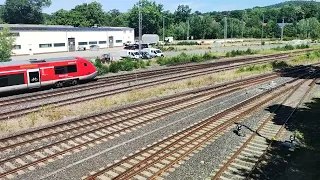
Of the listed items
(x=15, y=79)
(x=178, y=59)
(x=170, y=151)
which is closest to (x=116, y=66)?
(x=178, y=59)

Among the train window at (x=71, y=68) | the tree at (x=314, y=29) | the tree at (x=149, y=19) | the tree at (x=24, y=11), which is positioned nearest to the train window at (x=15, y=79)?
the train window at (x=71, y=68)

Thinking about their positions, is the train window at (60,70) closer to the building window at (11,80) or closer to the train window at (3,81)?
the building window at (11,80)

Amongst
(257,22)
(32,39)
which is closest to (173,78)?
(32,39)

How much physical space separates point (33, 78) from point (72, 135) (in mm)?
11361

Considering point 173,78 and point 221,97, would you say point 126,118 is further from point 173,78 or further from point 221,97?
point 173,78

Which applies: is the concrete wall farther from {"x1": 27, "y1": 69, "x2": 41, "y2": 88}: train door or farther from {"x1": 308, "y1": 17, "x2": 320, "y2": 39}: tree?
{"x1": 308, "y1": 17, "x2": 320, "y2": 39}: tree

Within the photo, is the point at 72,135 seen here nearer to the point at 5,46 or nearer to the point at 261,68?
the point at 5,46

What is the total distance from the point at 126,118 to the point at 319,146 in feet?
32.9

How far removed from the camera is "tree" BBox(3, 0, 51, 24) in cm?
13262

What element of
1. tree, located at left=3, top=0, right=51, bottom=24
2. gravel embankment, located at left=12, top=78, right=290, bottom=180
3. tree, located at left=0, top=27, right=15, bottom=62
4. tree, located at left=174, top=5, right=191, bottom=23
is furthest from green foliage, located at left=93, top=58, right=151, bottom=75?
tree, located at left=174, top=5, right=191, bottom=23

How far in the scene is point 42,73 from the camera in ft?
84.6

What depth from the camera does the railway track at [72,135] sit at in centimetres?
1301

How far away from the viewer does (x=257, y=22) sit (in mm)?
168000

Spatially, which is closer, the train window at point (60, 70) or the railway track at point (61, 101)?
the railway track at point (61, 101)
